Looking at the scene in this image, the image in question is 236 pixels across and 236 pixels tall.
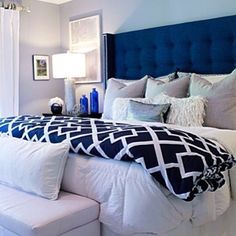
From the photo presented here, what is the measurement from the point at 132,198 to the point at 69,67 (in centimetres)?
307

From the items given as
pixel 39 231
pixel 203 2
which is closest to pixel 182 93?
pixel 203 2

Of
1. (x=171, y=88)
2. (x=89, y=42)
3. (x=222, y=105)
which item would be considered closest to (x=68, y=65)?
(x=89, y=42)

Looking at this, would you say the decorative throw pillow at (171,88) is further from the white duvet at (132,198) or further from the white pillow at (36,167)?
the white pillow at (36,167)

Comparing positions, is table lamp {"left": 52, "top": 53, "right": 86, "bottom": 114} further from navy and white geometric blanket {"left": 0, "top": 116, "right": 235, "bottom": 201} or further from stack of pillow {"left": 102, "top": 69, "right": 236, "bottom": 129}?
navy and white geometric blanket {"left": 0, "top": 116, "right": 235, "bottom": 201}

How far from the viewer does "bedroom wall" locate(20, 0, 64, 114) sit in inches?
188

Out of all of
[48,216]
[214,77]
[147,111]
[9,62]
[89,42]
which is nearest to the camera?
[48,216]

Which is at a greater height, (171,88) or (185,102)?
(171,88)

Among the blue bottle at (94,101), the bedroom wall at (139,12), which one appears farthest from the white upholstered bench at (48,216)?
the blue bottle at (94,101)

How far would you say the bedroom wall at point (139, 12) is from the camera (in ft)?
11.7

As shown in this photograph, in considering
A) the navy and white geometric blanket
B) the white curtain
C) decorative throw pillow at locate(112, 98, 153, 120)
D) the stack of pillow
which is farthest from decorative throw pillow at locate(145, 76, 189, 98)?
the white curtain

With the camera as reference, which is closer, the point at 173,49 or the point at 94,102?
the point at 173,49

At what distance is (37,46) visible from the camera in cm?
492

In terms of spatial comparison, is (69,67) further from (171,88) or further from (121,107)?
(171,88)

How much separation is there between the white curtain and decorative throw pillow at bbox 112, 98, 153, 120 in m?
1.69
